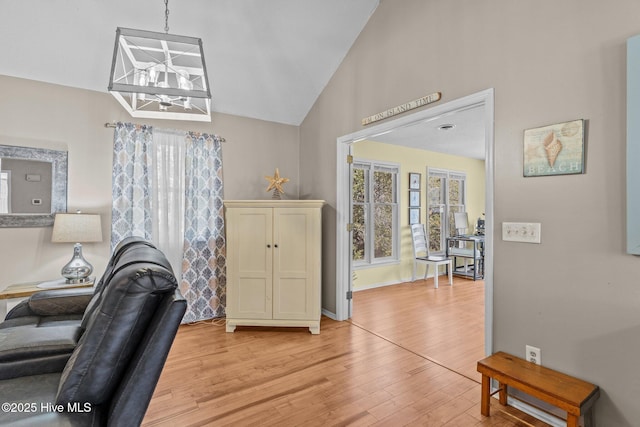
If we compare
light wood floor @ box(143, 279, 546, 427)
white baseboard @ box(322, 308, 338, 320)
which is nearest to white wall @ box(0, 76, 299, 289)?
light wood floor @ box(143, 279, 546, 427)

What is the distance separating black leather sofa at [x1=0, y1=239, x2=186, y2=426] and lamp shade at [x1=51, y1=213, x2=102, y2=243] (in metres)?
1.85

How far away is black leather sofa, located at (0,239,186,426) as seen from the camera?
1.04 m

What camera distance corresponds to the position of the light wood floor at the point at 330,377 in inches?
72.2

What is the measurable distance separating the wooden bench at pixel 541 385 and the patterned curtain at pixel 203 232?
2.82m

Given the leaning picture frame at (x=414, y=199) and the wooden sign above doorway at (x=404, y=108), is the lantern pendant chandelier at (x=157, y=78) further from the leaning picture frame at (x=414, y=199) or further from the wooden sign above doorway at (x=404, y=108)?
the leaning picture frame at (x=414, y=199)

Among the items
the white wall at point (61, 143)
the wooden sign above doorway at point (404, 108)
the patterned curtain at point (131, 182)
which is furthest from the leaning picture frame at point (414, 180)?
the patterned curtain at point (131, 182)

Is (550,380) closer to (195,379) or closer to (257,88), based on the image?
(195,379)

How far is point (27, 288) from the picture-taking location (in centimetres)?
255

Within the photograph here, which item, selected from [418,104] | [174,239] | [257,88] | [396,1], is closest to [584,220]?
[418,104]

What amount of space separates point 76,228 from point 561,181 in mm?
3662

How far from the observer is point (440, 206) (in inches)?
238

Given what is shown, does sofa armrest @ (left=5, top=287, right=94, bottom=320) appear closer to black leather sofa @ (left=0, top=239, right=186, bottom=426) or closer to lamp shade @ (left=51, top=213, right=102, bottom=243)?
lamp shade @ (left=51, top=213, right=102, bottom=243)

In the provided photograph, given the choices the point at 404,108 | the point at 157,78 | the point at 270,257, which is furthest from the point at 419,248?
the point at 157,78

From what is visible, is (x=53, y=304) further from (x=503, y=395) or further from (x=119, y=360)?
(x=503, y=395)
